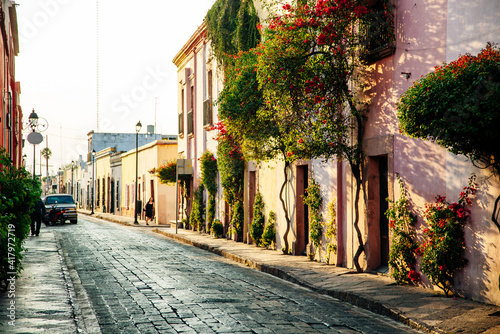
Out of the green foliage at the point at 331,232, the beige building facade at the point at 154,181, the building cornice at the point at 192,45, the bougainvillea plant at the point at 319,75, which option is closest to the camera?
the bougainvillea plant at the point at 319,75

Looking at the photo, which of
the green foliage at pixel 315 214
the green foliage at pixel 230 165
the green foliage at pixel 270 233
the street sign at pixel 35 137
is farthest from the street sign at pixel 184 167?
the green foliage at pixel 315 214

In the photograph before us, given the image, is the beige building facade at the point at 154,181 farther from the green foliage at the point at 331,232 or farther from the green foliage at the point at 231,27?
the green foliage at the point at 331,232

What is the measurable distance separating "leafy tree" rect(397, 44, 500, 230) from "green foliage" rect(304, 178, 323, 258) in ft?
20.6

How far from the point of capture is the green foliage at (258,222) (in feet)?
59.4

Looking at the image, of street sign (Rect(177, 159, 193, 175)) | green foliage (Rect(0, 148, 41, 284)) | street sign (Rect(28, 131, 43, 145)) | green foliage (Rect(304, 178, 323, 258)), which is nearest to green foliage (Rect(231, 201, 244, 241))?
street sign (Rect(177, 159, 193, 175))

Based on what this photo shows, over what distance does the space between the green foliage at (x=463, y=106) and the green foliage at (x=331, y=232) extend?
5563mm

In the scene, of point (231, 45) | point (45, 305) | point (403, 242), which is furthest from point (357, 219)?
point (231, 45)

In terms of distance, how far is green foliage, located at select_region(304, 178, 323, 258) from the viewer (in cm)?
1392

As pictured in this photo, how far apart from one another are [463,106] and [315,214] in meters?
7.42

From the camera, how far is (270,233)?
1727 centimetres

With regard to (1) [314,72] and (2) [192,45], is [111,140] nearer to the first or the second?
(2) [192,45]

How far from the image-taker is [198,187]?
2630cm

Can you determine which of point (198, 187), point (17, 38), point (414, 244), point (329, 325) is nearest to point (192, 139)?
point (198, 187)

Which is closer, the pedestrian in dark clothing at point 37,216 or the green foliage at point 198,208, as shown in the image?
the pedestrian in dark clothing at point 37,216
